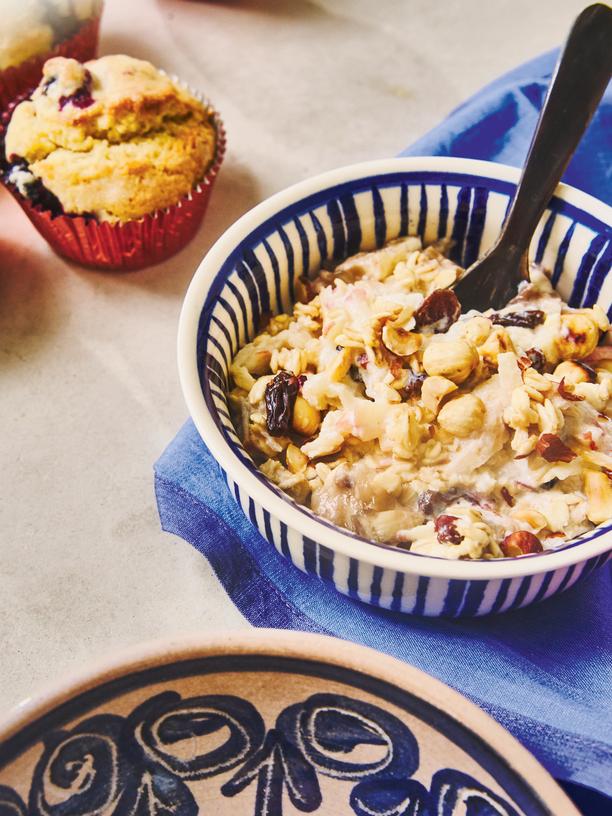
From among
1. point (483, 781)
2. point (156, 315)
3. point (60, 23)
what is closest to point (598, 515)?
point (483, 781)

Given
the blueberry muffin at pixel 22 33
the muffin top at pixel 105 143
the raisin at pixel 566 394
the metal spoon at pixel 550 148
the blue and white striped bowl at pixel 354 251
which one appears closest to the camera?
the blue and white striped bowl at pixel 354 251

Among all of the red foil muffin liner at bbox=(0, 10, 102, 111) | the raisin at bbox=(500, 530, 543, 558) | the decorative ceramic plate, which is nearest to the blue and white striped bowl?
the raisin at bbox=(500, 530, 543, 558)

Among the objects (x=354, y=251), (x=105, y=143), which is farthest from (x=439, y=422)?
(x=105, y=143)

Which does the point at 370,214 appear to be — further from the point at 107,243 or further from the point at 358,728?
the point at 358,728

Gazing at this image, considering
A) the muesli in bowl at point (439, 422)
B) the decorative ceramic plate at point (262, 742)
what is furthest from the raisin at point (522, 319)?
the decorative ceramic plate at point (262, 742)

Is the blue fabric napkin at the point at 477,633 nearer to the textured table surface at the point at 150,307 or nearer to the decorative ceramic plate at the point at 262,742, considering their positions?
the textured table surface at the point at 150,307

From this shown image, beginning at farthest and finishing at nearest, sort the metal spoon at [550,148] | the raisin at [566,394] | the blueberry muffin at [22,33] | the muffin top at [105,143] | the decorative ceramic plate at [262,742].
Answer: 1. the blueberry muffin at [22,33]
2. the muffin top at [105,143]
3. the metal spoon at [550,148]
4. the raisin at [566,394]
5. the decorative ceramic plate at [262,742]

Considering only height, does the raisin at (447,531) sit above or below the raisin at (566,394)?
below
